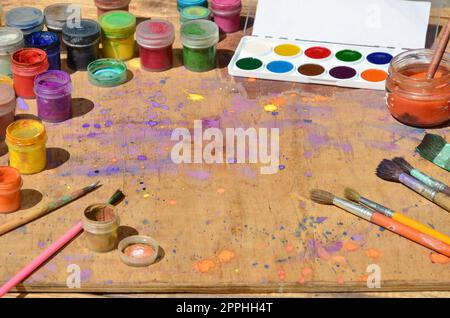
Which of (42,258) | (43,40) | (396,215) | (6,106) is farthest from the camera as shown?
(43,40)

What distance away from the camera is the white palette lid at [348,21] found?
8.09 ft

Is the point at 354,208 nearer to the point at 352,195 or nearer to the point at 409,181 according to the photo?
the point at 352,195

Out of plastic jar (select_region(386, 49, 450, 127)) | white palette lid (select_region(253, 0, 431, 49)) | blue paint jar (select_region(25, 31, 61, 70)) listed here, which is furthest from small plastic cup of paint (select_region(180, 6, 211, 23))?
plastic jar (select_region(386, 49, 450, 127))

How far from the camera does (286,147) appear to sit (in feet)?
6.85

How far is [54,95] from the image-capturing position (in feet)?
7.01

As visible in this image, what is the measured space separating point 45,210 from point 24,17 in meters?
0.75

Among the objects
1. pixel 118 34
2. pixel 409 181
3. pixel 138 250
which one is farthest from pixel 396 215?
pixel 118 34

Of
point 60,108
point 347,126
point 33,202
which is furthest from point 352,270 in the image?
point 60,108

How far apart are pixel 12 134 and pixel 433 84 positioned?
98 cm

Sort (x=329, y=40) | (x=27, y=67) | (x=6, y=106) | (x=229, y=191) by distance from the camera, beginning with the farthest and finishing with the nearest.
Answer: (x=329, y=40) < (x=27, y=67) < (x=6, y=106) < (x=229, y=191)

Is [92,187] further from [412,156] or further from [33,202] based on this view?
[412,156]

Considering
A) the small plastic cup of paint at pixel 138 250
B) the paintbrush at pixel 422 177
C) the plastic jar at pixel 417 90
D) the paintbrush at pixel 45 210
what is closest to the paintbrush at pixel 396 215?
the paintbrush at pixel 422 177

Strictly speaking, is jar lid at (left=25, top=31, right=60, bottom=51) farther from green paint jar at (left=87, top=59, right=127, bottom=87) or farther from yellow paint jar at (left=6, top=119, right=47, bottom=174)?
yellow paint jar at (left=6, top=119, right=47, bottom=174)

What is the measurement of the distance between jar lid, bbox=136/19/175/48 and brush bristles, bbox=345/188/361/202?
0.70 m
